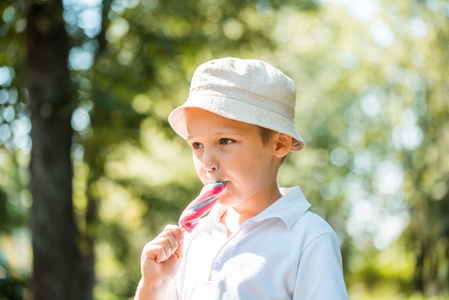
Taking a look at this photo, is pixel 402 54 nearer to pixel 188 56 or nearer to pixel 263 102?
pixel 188 56

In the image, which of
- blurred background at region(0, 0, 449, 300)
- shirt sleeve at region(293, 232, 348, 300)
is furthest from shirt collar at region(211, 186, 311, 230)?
blurred background at region(0, 0, 449, 300)

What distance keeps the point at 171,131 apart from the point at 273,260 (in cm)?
748

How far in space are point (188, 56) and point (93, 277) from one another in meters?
5.24

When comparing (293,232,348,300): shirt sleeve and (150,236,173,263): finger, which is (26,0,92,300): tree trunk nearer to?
(150,236,173,263): finger

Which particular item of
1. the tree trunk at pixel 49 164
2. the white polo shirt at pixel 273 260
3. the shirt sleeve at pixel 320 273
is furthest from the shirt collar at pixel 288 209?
the tree trunk at pixel 49 164

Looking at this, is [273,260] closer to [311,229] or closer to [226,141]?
[311,229]

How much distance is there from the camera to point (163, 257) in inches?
74.4

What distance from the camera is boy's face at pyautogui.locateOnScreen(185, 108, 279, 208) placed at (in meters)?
1.92

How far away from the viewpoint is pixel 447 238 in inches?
519

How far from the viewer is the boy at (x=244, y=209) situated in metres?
1.78

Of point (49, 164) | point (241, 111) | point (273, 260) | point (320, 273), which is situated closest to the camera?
point (320, 273)

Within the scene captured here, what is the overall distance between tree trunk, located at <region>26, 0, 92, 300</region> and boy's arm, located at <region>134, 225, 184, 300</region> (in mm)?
5469

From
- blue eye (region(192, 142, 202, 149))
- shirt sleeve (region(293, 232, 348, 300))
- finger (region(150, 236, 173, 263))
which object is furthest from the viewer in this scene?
blue eye (region(192, 142, 202, 149))

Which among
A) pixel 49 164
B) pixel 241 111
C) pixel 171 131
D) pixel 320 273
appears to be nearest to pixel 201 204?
pixel 241 111
